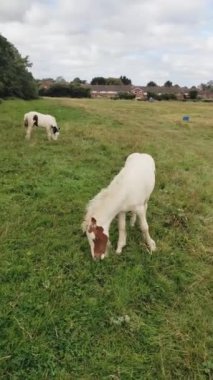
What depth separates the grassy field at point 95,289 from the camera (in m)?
4.27

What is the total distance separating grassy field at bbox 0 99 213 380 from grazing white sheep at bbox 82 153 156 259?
330 mm

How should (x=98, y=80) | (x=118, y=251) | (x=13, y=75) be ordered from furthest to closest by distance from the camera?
(x=98, y=80), (x=13, y=75), (x=118, y=251)

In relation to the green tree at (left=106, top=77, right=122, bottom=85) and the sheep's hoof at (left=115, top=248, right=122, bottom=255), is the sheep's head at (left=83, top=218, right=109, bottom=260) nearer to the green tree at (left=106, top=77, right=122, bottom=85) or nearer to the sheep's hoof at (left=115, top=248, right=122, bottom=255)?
the sheep's hoof at (left=115, top=248, right=122, bottom=255)

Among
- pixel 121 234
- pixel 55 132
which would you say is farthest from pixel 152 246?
pixel 55 132

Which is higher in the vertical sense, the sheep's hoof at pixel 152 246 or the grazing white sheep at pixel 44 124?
the grazing white sheep at pixel 44 124

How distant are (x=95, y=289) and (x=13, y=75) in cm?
2997

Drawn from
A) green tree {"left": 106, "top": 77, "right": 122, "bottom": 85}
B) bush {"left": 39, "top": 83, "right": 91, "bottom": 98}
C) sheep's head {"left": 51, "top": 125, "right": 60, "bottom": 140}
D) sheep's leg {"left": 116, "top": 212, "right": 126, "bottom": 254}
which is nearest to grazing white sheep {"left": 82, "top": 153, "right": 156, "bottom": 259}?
sheep's leg {"left": 116, "top": 212, "right": 126, "bottom": 254}

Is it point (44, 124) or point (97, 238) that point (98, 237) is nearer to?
point (97, 238)

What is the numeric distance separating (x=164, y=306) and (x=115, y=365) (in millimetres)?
1177

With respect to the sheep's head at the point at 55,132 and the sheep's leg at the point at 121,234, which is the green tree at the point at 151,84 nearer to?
the sheep's head at the point at 55,132

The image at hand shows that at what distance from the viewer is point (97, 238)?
538cm

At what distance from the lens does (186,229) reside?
7.32 metres

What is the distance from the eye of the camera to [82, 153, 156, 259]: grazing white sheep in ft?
17.8

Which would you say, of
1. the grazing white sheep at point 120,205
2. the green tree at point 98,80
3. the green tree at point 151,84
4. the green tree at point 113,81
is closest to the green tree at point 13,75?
the grazing white sheep at point 120,205
